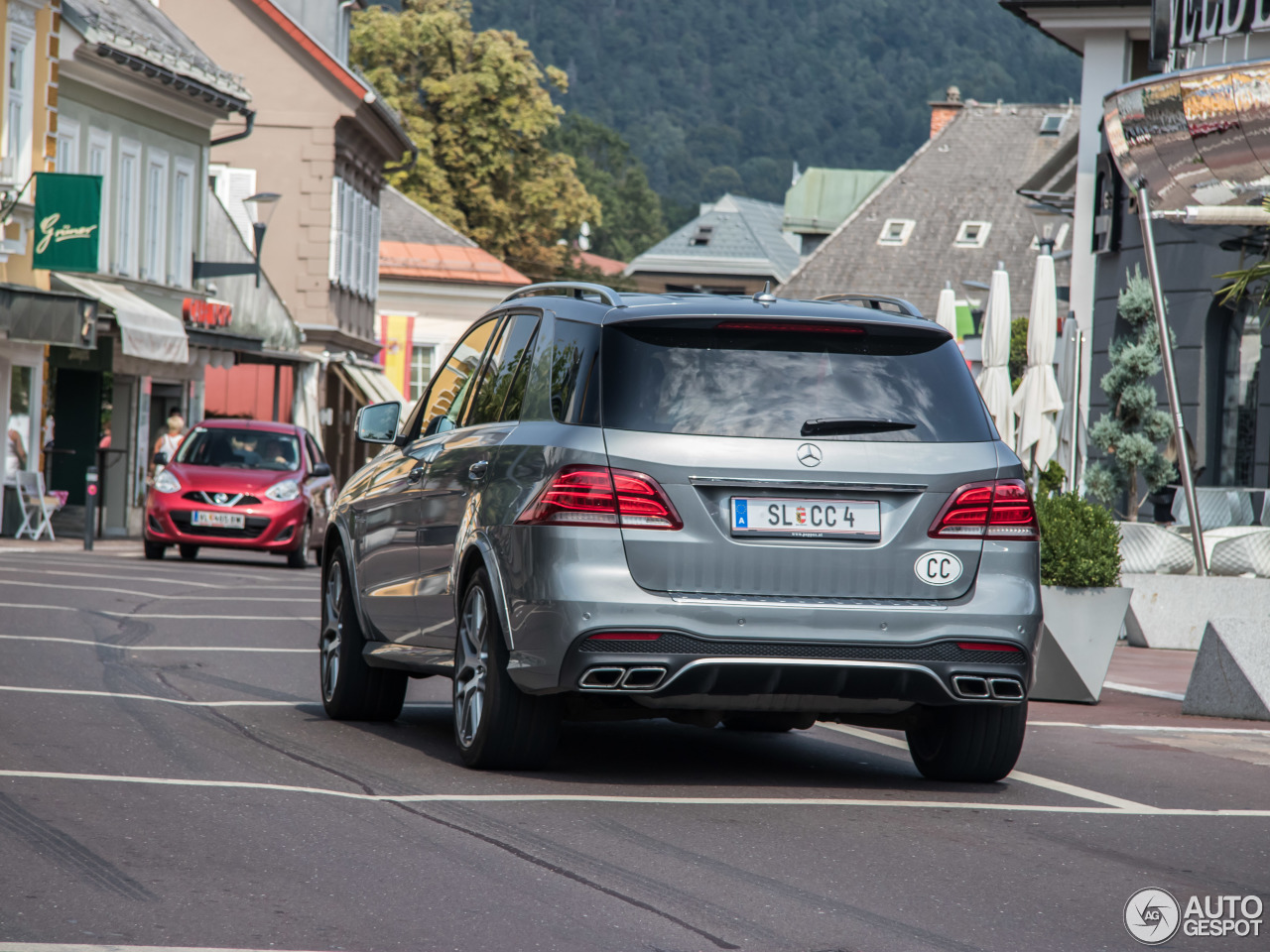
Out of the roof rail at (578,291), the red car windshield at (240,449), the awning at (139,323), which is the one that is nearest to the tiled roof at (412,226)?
the awning at (139,323)

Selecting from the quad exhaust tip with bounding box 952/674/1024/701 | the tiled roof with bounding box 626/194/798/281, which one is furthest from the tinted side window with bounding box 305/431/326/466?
the tiled roof with bounding box 626/194/798/281

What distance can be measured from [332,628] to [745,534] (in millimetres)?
3254

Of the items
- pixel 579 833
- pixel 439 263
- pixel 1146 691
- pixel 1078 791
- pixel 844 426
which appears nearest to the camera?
pixel 579 833

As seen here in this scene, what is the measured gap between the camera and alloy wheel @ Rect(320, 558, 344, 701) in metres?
9.79

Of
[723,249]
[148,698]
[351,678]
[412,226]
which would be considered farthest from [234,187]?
[723,249]

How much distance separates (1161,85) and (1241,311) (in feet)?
27.0

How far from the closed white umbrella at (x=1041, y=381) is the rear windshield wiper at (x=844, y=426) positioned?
36.4 feet

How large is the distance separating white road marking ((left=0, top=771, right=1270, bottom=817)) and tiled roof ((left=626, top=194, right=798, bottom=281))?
9450 centimetres

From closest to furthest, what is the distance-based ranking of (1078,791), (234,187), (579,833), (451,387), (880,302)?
(579,833) < (1078,791) < (880,302) < (451,387) < (234,187)

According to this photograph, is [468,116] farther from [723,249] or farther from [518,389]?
[518,389]

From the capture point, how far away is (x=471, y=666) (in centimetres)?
801

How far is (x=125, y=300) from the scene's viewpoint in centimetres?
3206

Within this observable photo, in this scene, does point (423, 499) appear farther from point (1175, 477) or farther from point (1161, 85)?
point (1175, 477)

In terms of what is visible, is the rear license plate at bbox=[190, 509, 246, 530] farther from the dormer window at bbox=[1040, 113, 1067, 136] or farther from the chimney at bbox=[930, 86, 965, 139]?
the chimney at bbox=[930, 86, 965, 139]
